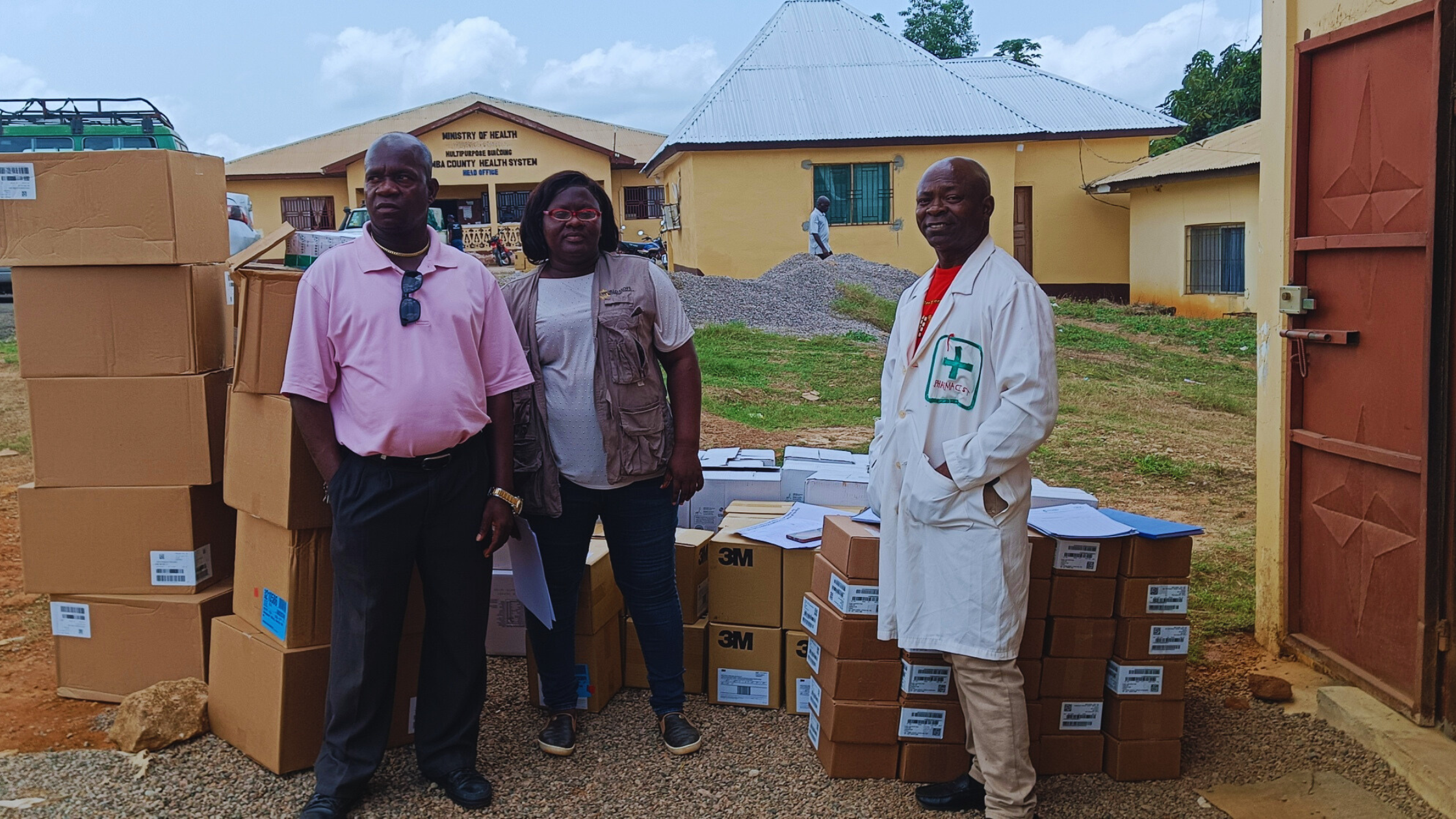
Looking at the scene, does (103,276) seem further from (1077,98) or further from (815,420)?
(1077,98)

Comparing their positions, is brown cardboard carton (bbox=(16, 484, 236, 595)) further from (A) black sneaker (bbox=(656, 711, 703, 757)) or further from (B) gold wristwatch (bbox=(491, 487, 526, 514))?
(A) black sneaker (bbox=(656, 711, 703, 757))

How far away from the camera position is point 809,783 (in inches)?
138

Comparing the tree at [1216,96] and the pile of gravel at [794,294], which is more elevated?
the tree at [1216,96]

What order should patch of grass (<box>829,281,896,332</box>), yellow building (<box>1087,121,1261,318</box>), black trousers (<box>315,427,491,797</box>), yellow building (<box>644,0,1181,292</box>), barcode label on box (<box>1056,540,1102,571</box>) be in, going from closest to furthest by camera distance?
black trousers (<box>315,427,491,797</box>)
barcode label on box (<box>1056,540,1102,571</box>)
patch of grass (<box>829,281,896,332</box>)
yellow building (<box>1087,121,1261,318</box>)
yellow building (<box>644,0,1181,292</box>)

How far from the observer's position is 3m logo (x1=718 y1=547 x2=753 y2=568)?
4.06m

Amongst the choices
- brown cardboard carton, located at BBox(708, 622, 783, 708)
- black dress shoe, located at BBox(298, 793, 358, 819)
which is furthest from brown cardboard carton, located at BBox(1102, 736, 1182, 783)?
black dress shoe, located at BBox(298, 793, 358, 819)

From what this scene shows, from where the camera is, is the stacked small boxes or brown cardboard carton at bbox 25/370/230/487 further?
brown cardboard carton at bbox 25/370/230/487

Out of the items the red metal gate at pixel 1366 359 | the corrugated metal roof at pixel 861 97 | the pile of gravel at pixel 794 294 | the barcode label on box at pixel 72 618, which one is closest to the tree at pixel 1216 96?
the corrugated metal roof at pixel 861 97

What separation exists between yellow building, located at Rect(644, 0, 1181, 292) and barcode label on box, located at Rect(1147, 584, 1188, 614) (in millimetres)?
18356

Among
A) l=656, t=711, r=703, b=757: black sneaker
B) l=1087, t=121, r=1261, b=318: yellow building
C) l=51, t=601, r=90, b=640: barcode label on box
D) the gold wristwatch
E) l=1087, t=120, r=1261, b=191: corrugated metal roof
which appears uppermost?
l=1087, t=120, r=1261, b=191: corrugated metal roof

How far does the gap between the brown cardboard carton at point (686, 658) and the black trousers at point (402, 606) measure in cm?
86

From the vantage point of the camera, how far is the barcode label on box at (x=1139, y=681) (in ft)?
11.4

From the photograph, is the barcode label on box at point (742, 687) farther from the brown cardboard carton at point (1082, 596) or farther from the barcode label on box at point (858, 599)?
the brown cardboard carton at point (1082, 596)

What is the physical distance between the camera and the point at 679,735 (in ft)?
12.2
